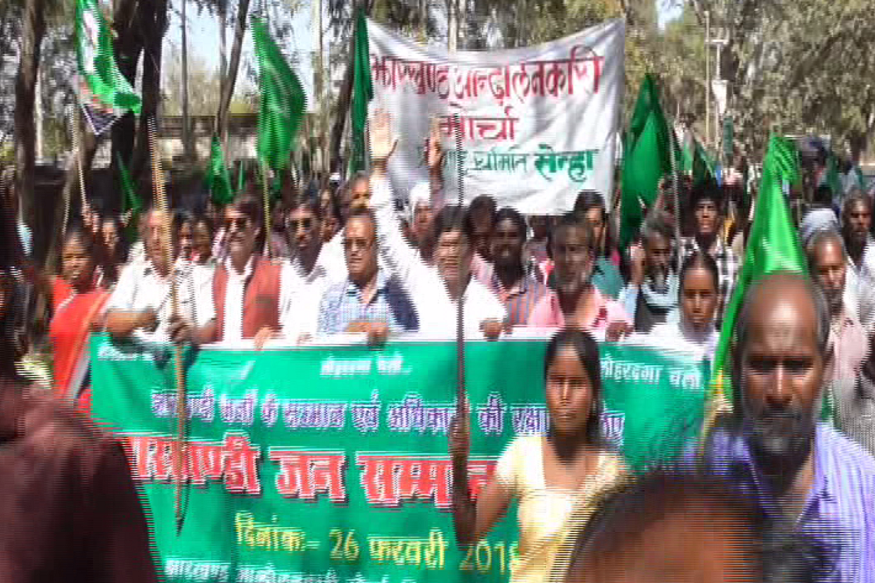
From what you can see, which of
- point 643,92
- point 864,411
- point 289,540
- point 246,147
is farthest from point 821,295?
point 246,147

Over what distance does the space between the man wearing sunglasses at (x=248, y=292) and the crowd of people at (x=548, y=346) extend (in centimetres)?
1

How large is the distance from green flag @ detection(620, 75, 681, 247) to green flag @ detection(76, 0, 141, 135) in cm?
348

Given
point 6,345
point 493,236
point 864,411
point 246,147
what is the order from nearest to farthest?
1. point 6,345
2. point 864,411
3. point 493,236
4. point 246,147

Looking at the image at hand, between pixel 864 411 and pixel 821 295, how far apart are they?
2097 millimetres

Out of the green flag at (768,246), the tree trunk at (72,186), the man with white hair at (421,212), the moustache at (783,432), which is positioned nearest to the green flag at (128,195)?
the tree trunk at (72,186)

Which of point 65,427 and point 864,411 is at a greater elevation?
point 65,427

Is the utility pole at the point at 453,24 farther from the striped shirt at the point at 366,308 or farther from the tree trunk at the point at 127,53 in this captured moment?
the striped shirt at the point at 366,308

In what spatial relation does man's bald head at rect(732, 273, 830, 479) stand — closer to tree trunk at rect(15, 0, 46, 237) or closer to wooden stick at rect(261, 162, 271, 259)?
wooden stick at rect(261, 162, 271, 259)

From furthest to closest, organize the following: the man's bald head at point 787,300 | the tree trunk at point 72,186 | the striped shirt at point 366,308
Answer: the tree trunk at point 72,186
the striped shirt at point 366,308
the man's bald head at point 787,300

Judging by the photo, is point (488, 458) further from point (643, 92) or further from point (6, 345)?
point (643, 92)

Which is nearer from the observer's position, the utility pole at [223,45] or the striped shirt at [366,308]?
the striped shirt at [366,308]

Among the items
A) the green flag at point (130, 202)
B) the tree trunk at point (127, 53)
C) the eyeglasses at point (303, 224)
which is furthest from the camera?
the tree trunk at point (127, 53)

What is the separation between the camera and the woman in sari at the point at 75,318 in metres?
5.84

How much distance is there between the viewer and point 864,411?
465cm
